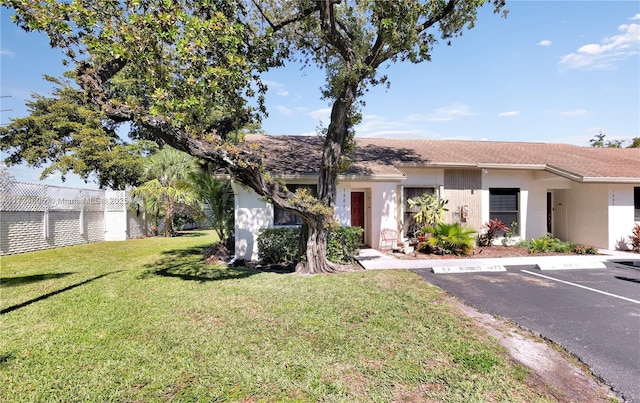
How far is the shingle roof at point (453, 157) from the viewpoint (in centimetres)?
1133

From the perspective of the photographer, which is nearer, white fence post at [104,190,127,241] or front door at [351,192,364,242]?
front door at [351,192,364,242]

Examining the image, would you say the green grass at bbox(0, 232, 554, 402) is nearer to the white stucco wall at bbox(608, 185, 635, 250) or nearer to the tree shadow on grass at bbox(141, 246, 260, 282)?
the tree shadow on grass at bbox(141, 246, 260, 282)

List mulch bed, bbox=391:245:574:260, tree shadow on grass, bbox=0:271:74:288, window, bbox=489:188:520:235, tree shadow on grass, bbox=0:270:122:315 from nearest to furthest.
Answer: tree shadow on grass, bbox=0:270:122:315 → tree shadow on grass, bbox=0:271:74:288 → mulch bed, bbox=391:245:574:260 → window, bbox=489:188:520:235

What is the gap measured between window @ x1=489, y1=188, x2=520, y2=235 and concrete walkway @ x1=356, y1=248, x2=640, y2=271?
105 inches

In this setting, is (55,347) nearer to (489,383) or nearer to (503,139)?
(489,383)

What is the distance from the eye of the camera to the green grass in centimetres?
326

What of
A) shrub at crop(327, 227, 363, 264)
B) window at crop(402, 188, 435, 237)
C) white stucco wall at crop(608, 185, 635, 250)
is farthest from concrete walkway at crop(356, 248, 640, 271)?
Answer: window at crop(402, 188, 435, 237)

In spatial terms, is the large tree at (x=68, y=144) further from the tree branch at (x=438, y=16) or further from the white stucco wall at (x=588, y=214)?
the white stucco wall at (x=588, y=214)

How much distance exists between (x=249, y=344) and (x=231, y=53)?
600 cm

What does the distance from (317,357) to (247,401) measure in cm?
108

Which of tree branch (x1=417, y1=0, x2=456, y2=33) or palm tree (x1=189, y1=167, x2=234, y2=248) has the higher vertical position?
tree branch (x1=417, y1=0, x2=456, y2=33)

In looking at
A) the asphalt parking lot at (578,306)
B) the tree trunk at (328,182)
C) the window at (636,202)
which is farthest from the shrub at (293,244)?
the window at (636,202)

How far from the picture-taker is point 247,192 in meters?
10.7

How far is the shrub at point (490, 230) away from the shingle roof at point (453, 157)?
7.54 ft
